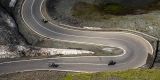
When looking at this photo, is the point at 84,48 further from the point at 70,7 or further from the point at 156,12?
the point at 156,12

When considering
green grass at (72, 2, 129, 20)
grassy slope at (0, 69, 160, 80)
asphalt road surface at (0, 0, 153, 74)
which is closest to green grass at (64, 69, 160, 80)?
grassy slope at (0, 69, 160, 80)

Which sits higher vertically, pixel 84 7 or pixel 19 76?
pixel 84 7

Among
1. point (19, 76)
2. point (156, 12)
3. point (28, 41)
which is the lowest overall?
point (19, 76)

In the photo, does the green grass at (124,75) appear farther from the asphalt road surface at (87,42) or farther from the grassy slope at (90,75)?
the asphalt road surface at (87,42)

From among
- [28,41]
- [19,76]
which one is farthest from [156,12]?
[19,76]

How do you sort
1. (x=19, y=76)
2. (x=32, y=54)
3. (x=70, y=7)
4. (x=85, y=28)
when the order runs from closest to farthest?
(x=19, y=76), (x=32, y=54), (x=85, y=28), (x=70, y=7)

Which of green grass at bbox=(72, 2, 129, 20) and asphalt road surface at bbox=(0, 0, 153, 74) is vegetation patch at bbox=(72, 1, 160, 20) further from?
asphalt road surface at bbox=(0, 0, 153, 74)

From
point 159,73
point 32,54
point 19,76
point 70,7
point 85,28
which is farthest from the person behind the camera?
point 70,7

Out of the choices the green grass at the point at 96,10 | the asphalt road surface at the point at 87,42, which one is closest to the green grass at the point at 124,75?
the asphalt road surface at the point at 87,42

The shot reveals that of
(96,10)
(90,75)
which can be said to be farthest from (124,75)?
(96,10)

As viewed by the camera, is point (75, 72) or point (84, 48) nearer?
point (75, 72)
